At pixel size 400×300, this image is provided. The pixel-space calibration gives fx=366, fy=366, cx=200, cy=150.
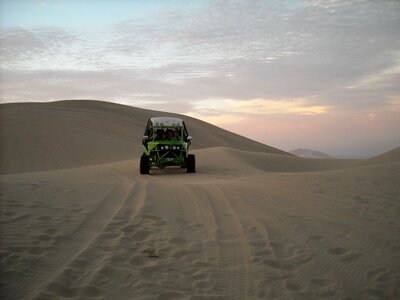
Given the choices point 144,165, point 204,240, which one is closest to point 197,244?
point 204,240

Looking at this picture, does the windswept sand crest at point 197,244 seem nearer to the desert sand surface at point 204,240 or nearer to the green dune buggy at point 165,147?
the desert sand surface at point 204,240

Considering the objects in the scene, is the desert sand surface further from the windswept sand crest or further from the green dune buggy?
the green dune buggy

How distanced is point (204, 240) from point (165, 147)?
9344mm

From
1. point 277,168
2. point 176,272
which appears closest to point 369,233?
point 176,272

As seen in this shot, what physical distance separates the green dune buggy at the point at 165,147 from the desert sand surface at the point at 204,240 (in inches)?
192

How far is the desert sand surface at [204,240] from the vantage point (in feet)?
13.3

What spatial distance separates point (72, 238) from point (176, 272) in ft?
5.68

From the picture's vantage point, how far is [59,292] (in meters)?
3.80

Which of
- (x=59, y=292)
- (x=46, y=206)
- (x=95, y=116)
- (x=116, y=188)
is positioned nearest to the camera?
(x=59, y=292)

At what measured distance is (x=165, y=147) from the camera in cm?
1445

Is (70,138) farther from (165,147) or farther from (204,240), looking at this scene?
(204,240)

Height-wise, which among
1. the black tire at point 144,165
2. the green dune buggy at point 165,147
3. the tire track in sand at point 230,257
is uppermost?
the green dune buggy at point 165,147

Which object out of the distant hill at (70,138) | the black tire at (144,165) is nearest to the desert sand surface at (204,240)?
the black tire at (144,165)

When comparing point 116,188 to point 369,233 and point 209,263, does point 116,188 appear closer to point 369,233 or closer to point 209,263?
point 209,263
